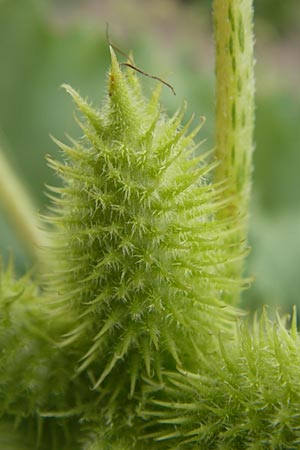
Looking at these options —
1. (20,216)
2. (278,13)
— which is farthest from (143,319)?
(278,13)

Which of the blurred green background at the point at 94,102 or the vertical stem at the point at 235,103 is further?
the blurred green background at the point at 94,102

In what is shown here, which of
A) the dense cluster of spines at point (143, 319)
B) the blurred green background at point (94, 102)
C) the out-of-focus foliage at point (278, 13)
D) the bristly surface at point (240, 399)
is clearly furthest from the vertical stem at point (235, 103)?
the out-of-focus foliage at point (278, 13)

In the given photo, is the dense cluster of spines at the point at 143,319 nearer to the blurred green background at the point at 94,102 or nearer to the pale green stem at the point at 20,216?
the pale green stem at the point at 20,216

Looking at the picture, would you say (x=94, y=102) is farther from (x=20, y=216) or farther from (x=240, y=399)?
(x=240, y=399)

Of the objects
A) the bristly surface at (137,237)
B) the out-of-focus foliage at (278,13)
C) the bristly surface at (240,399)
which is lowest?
the bristly surface at (240,399)

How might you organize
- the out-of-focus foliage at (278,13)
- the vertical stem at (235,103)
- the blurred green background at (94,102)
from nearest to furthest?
1. the vertical stem at (235,103)
2. the blurred green background at (94,102)
3. the out-of-focus foliage at (278,13)

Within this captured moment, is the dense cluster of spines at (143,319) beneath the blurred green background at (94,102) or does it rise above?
beneath

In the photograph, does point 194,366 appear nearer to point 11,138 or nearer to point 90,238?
point 90,238
